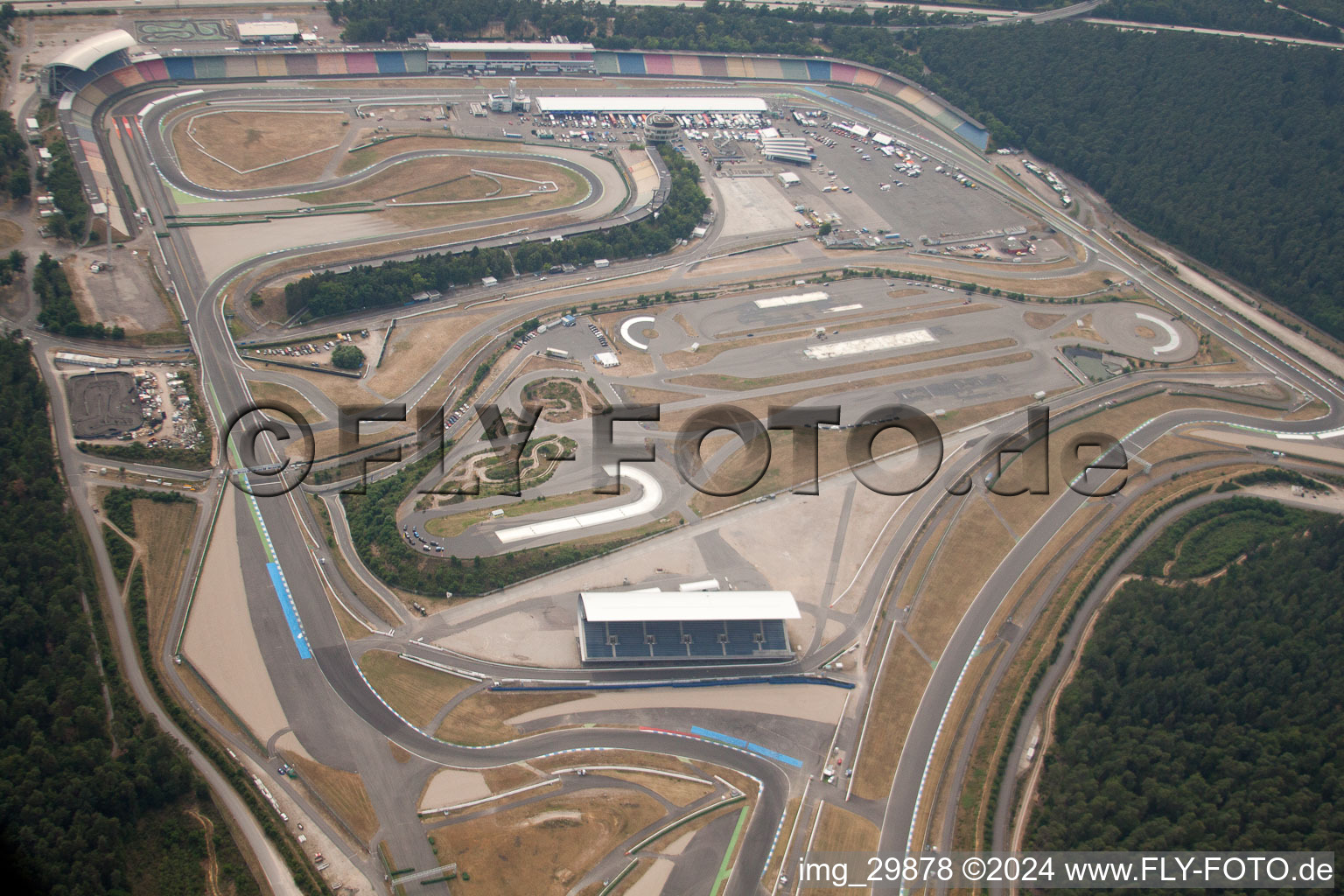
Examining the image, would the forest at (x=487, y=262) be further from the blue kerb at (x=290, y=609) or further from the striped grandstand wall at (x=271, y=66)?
the striped grandstand wall at (x=271, y=66)

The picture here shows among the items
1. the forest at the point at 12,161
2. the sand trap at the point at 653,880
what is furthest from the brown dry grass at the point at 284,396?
the sand trap at the point at 653,880

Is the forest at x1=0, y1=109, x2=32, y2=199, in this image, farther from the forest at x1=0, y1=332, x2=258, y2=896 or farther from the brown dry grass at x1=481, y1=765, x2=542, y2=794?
the brown dry grass at x1=481, y1=765, x2=542, y2=794

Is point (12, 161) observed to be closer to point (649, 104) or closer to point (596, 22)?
point (649, 104)

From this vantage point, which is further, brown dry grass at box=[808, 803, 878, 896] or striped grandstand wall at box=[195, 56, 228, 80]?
striped grandstand wall at box=[195, 56, 228, 80]

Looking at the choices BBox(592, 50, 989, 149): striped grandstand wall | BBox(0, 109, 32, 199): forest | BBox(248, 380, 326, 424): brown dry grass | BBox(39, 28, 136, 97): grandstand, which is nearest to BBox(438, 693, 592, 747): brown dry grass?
BBox(248, 380, 326, 424): brown dry grass

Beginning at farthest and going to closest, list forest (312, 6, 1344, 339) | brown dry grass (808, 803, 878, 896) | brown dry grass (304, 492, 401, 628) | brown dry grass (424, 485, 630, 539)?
1. forest (312, 6, 1344, 339)
2. brown dry grass (424, 485, 630, 539)
3. brown dry grass (304, 492, 401, 628)
4. brown dry grass (808, 803, 878, 896)

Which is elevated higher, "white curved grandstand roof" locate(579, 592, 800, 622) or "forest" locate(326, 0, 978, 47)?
"forest" locate(326, 0, 978, 47)

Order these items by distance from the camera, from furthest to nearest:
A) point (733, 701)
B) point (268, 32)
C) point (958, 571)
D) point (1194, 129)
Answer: point (1194, 129), point (268, 32), point (958, 571), point (733, 701)

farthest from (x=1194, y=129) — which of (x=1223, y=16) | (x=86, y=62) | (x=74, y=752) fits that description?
(x=74, y=752)
